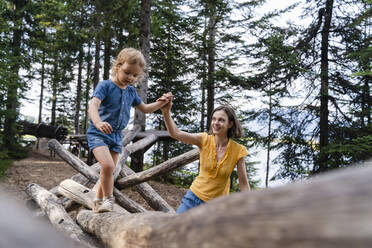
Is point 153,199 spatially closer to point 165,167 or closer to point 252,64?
point 165,167

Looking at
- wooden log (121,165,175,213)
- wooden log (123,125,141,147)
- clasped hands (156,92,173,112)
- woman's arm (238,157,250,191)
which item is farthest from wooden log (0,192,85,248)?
wooden log (123,125,141,147)

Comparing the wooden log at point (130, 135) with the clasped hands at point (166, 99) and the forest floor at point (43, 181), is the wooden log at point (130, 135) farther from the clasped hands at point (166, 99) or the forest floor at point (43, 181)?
the clasped hands at point (166, 99)

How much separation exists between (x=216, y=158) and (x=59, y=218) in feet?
7.10

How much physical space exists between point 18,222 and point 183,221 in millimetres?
581

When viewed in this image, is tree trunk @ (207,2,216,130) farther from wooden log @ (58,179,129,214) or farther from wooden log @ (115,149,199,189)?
wooden log @ (58,179,129,214)

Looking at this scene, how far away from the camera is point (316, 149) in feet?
31.9

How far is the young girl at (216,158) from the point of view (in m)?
3.00

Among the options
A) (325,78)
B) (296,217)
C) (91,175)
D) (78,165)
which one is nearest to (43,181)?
(78,165)

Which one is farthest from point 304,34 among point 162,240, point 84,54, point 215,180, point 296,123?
point 84,54

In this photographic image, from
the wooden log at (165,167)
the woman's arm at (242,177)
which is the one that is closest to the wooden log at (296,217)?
the woman's arm at (242,177)

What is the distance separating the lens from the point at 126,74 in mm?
3287

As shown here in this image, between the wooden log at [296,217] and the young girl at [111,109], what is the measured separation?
7.97 feet

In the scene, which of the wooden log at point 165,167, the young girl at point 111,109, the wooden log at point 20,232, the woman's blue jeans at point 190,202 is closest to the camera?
the wooden log at point 20,232

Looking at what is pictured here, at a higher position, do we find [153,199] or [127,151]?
[127,151]
